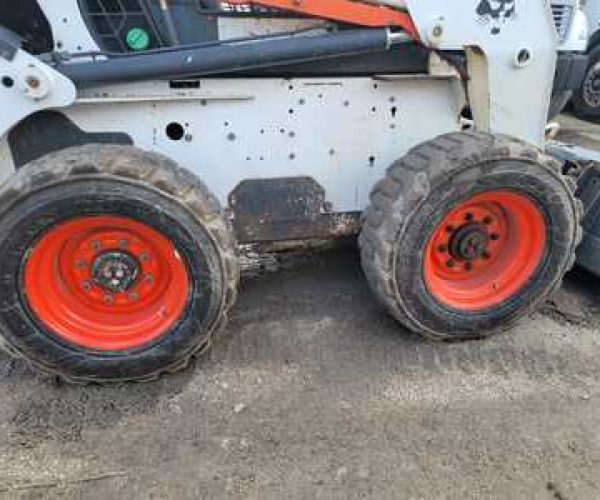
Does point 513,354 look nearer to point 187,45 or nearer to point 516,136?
point 516,136

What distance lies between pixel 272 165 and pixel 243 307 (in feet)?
2.69

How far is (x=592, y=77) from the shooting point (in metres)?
7.73

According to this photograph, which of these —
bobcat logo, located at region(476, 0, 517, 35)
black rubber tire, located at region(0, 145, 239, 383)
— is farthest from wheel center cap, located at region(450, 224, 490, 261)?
black rubber tire, located at region(0, 145, 239, 383)

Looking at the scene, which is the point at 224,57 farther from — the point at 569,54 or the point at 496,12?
the point at 569,54

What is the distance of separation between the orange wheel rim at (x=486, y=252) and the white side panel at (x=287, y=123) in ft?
1.58

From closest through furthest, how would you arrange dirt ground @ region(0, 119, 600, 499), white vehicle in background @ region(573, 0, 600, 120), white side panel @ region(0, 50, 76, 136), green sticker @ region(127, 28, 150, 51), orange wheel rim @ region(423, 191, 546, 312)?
dirt ground @ region(0, 119, 600, 499) → white side panel @ region(0, 50, 76, 136) → green sticker @ region(127, 28, 150, 51) → orange wheel rim @ region(423, 191, 546, 312) → white vehicle in background @ region(573, 0, 600, 120)

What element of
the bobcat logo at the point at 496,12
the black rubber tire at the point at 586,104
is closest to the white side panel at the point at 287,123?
the bobcat logo at the point at 496,12

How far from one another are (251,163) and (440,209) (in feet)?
3.05

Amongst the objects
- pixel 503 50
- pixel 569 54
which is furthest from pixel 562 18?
pixel 503 50

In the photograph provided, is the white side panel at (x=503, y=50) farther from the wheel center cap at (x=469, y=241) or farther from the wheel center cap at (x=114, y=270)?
the wheel center cap at (x=114, y=270)

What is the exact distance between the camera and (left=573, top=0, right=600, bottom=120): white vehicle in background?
7.62 m

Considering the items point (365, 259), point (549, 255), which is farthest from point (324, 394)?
point (549, 255)

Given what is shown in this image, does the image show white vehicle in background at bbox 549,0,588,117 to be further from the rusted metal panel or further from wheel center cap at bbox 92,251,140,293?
wheel center cap at bbox 92,251,140,293

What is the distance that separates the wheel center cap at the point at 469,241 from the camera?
328 cm
